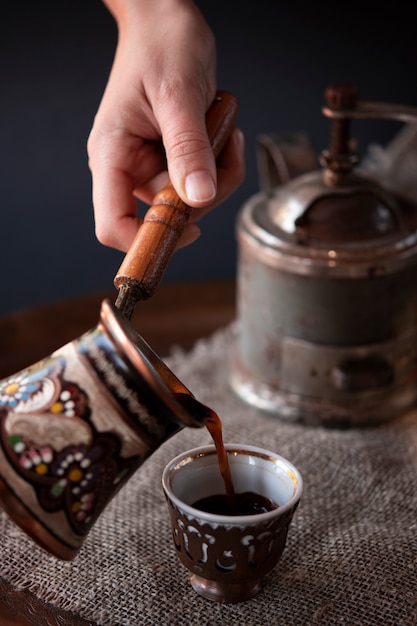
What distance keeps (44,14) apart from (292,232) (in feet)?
3.23

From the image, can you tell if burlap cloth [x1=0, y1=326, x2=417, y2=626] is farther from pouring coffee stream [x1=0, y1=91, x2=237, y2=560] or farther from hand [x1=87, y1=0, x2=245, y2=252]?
hand [x1=87, y1=0, x2=245, y2=252]

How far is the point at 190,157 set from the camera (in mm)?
958

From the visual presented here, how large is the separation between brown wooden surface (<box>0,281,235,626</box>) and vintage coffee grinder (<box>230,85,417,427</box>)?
20 centimetres

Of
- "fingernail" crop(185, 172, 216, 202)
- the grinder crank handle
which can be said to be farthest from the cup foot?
"fingernail" crop(185, 172, 216, 202)

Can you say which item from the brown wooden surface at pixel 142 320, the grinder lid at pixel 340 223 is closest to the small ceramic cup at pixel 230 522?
the grinder lid at pixel 340 223

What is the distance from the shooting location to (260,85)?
2.01 meters

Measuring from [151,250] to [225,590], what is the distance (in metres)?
0.37

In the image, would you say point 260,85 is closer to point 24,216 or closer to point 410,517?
point 24,216

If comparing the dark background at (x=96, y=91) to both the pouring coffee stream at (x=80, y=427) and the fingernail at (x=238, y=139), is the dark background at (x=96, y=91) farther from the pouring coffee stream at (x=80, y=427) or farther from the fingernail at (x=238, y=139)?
the pouring coffee stream at (x=80, y=427)

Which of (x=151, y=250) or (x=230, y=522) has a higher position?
(x=151, y=250)

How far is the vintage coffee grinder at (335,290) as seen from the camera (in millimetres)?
1226

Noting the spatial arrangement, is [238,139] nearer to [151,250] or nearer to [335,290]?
[335,290]

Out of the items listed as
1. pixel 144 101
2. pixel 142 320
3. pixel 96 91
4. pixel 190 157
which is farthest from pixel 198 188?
pixel 96 91

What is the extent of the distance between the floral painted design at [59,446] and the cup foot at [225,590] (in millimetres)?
197
